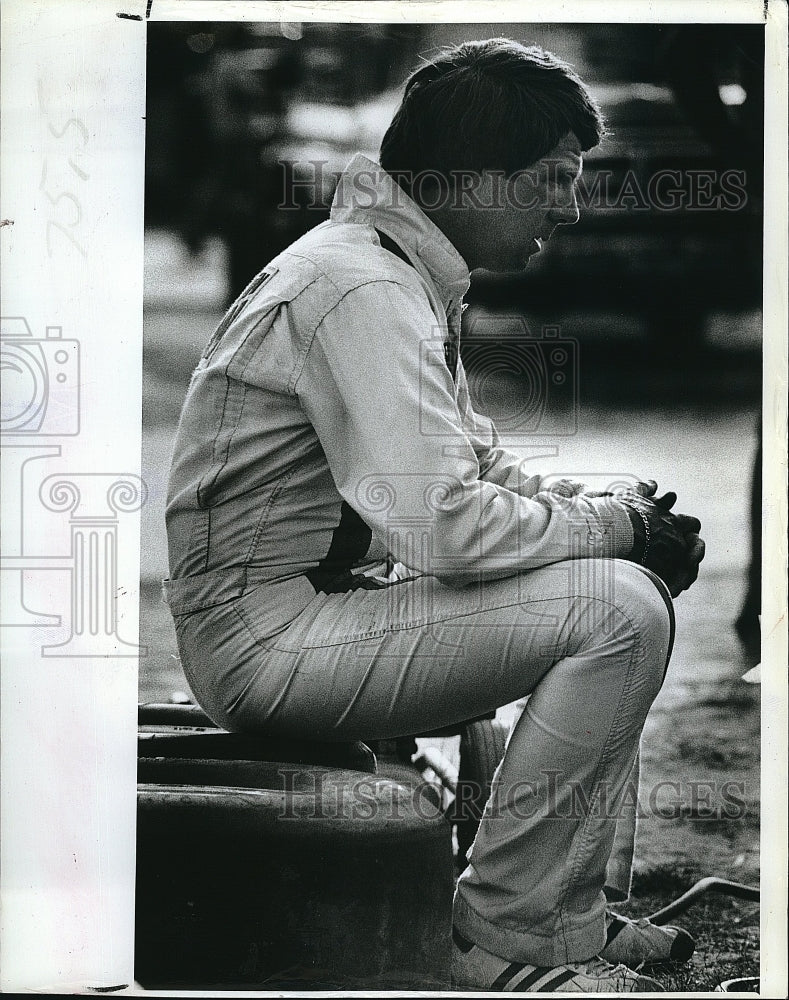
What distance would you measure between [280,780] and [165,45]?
1.44m

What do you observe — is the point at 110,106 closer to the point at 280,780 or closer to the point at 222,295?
the point at 222,295

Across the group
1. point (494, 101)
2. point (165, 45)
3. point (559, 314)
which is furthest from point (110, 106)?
point (559, 314)

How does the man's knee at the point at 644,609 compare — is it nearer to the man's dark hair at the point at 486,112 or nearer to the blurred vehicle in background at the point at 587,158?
the blurred vehicle in background at the point at 587,158

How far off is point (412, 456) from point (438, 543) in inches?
6.6

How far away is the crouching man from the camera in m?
1.97

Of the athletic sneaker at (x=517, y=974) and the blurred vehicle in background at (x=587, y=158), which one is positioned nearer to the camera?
the athletic sneaker at (x=517, y=974)

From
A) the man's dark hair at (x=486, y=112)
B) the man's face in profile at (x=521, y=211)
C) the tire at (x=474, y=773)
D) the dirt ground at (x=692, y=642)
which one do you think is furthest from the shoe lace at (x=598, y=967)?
the man's dark hair at (x=486, y=112)

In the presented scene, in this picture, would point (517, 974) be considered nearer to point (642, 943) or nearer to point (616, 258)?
point (642, 943)

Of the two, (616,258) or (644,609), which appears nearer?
(644,609)

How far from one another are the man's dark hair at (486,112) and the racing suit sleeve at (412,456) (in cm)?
33

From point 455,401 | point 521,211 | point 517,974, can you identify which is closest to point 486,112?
point 521,211

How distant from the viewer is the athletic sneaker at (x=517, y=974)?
2.09 metres

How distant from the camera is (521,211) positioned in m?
2.19

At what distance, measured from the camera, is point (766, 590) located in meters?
2.24
